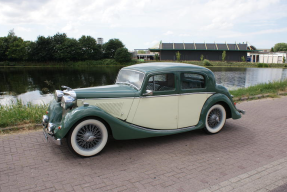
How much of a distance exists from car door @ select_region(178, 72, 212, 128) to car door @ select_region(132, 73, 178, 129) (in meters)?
0.16

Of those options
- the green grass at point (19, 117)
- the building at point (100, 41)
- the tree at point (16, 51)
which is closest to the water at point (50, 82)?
the green grass at point (19, 117)

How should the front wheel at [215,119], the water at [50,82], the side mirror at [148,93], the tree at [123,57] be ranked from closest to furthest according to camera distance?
the side mirror at [148,93] → the front wheel at [215,119] → the water at [50,82] → the tree at [123,57]

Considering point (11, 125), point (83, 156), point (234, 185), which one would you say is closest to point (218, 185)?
point (234, 185)

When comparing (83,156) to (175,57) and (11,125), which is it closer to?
(11,125)

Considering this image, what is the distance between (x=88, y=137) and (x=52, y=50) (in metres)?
57.4

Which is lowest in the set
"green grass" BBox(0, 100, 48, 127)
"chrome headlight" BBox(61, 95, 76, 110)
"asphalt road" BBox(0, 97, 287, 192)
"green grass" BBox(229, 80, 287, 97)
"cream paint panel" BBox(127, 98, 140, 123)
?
"asphalt road" BBox(0, 97, 287, 192)

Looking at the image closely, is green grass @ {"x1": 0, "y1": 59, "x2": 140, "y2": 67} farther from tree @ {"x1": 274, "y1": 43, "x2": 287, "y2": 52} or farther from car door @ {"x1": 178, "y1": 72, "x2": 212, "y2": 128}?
tree @ {"x1": 274, "y1": 43, "x2": 287, "y2": 52}

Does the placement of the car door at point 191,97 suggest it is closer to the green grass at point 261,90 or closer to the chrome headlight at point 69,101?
the chrome headlight at point 69,101

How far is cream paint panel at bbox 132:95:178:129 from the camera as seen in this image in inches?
164

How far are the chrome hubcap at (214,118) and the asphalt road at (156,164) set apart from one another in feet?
0.93

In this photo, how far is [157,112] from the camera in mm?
4320

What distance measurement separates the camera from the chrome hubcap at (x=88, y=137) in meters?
3.69

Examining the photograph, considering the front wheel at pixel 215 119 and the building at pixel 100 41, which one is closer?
the front wheel at pixel 215 119

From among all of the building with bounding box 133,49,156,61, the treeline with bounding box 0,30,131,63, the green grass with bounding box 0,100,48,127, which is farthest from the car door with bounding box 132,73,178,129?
the building with bounding box 133,49,156,61
